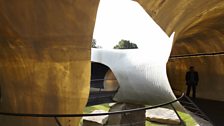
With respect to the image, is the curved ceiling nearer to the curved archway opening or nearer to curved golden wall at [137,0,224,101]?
curved golden wall at [137,0,224,101]

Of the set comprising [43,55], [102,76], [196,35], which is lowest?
[102,76]

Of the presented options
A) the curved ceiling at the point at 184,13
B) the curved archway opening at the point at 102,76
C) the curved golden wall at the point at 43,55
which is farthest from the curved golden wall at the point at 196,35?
the curved golden wall at the point at 43,55

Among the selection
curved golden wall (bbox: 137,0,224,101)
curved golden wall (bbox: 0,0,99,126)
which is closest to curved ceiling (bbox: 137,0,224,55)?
curved golden wall (bbox: 137,0,224,101)

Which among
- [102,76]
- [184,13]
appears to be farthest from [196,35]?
[102,76]

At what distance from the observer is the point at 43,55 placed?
3.61 metres

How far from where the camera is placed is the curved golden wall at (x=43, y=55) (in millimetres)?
3475

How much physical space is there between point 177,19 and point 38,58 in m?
4.39

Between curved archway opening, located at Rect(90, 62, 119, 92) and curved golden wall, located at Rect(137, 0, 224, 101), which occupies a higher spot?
curved golden wall, located at Rect(137, 0, 224, 101)

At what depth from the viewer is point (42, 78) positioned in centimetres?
366

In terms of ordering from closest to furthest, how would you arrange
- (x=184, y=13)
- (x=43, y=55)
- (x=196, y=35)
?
1. (x=43, y=55)
2. (x=184, y=13)
3. (x=196, y=35)

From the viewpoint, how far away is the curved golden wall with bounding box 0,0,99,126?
347 cm

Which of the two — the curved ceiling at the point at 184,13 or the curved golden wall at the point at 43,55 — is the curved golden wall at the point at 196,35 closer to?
the curved ceiling at the point at 184,13

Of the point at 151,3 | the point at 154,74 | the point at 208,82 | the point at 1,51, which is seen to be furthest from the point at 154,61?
the point at 1,51

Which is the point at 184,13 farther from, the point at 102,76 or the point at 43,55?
the point at 102,76
